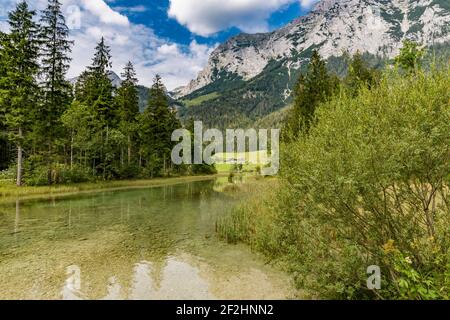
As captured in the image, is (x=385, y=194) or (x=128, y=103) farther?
(x=128, y=103)

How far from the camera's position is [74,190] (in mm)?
29219

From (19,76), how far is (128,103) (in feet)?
59.2

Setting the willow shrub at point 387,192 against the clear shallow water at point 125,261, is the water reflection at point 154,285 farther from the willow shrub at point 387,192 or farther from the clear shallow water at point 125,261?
the willow shrub at point 387,192

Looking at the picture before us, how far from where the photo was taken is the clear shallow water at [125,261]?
7.06m

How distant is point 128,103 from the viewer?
43375 mm

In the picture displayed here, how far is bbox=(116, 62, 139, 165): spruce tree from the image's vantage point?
136ft

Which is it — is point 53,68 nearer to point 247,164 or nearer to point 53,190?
point 53,190

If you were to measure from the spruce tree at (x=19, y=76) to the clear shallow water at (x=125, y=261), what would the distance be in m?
11.8

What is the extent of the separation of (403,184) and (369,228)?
3.13ft

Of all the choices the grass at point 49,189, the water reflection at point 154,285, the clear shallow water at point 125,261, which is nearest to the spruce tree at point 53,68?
the grass at point 49,189

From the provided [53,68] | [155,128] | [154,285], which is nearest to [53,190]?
[53,68]

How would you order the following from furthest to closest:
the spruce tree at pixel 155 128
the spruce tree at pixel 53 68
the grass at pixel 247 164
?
the grass at pixel 247 164 < the spruce tree at pixel 155 128 < the spruce tree at pixel 53 68
